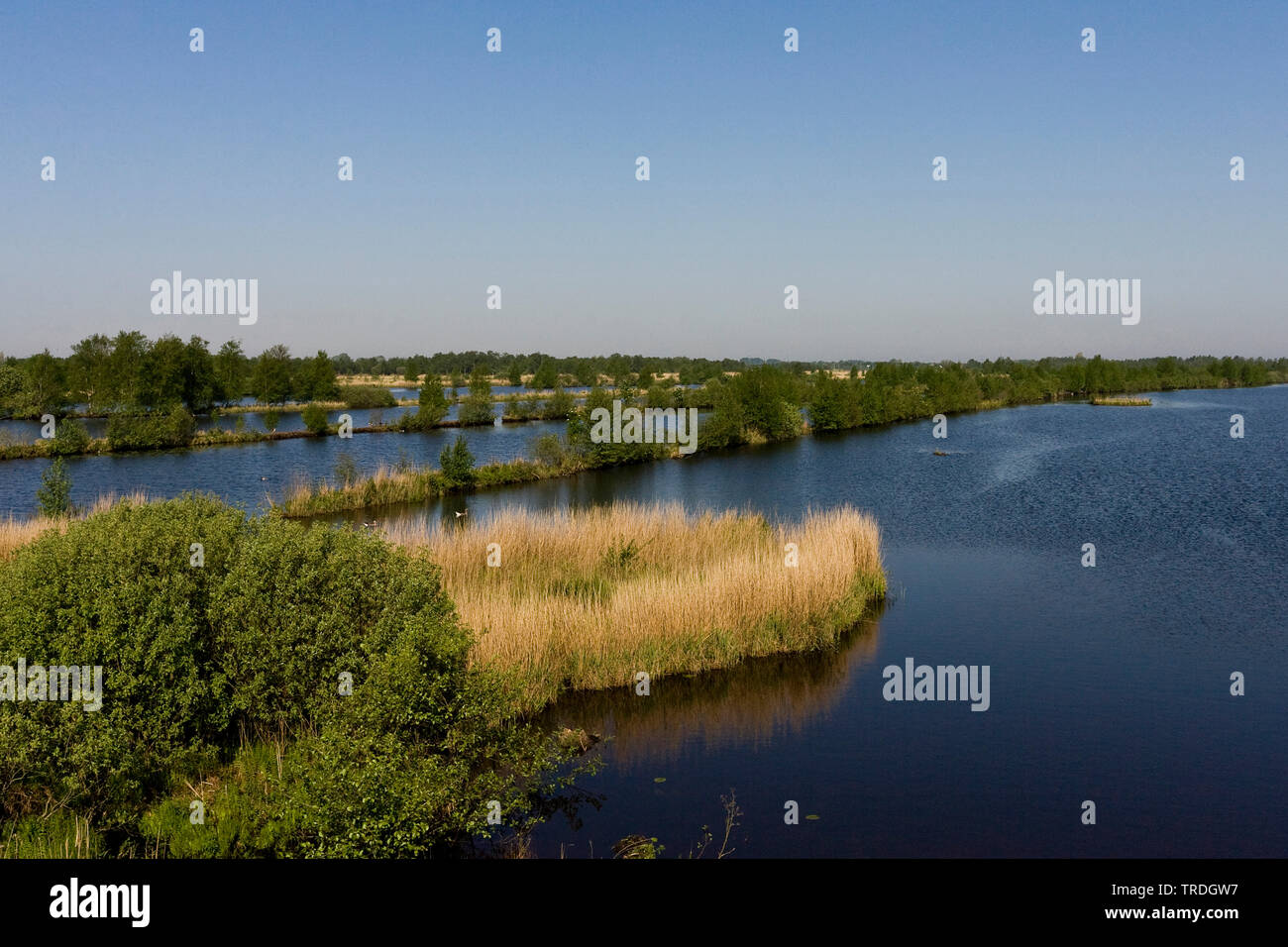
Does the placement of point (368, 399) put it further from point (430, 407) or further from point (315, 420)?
point (315, 420)

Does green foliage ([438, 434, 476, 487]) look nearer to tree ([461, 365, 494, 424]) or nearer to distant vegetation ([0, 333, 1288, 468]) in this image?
distant vegetation ([0, 333, 1288, 468])

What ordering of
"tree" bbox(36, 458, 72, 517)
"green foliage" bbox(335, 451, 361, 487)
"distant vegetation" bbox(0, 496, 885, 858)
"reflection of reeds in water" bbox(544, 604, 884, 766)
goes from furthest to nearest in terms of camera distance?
"green foliage" bbox(335, 451, 361, 487), "tree" bbox(36, 458, 72, 517), "reflection of reeds in water" bbox(544, 604, 884, 766), "distant vegetation" bbox(0, 496, 885, 858)

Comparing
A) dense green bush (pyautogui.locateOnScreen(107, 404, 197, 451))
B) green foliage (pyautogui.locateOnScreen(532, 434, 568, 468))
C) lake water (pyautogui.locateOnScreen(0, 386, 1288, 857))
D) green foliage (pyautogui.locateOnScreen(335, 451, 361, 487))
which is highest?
dense green bush (pyautogui.locateOnScreen(107, 404, 197, 451))

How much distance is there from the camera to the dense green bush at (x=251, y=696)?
8.21 metres

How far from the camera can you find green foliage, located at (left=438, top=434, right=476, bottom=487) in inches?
1437

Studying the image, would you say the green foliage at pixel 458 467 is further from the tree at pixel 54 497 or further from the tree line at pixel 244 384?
the tree line at pixel 244 384

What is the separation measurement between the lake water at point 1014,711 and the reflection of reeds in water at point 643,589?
0.49 metres

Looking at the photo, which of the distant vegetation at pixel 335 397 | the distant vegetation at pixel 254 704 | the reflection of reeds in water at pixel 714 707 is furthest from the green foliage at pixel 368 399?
the distant vegetation at pixel 254 704

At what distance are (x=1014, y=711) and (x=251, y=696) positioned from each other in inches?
408

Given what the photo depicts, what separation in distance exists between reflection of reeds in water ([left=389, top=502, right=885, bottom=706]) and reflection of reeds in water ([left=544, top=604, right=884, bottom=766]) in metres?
0.33

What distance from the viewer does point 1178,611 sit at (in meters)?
17.9

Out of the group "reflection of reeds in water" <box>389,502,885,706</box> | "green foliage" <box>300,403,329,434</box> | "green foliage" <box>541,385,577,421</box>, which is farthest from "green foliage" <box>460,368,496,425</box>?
"reflection of reeds in water" <box>389,502,885,706</box>
